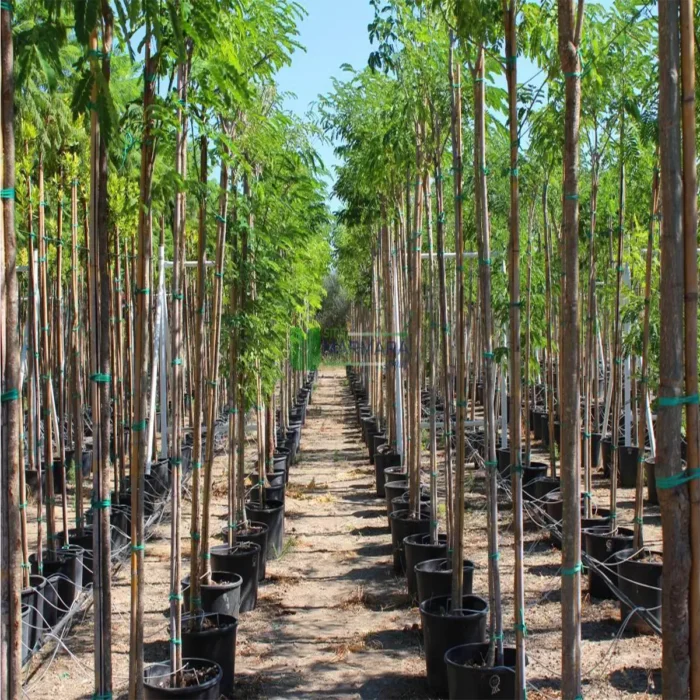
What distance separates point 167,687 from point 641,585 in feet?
10.5

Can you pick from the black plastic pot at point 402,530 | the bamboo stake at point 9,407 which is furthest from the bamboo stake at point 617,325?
the bamboo stake at point 9,407

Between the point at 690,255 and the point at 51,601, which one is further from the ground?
the point at 690,255

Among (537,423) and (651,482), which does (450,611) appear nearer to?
(651,482)

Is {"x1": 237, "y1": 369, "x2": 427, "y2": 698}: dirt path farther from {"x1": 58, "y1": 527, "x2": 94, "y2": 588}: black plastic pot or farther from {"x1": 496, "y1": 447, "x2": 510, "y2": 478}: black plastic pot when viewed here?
{"x1": 496, "y1": 447, "x2": 510, "y2": 478}: black plastic pot

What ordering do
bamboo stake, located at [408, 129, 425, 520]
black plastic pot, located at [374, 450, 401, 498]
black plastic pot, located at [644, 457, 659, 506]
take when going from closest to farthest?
bamboo stake, located at [408, 129, 425, 520] → black plastic pot, located at [644, 457, 659, 506] → black plastic pot, located at [374, 450, 401, 498]

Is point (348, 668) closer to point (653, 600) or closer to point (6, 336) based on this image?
point (653, 600)

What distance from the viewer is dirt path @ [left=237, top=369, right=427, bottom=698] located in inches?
212

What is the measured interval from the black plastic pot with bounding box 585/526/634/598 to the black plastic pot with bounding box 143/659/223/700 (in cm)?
328

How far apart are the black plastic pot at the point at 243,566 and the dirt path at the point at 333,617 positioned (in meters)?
0.12

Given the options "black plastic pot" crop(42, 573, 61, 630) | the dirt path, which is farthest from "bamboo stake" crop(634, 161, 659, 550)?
"black plastic pot" crop(42, 573, 61, 630)

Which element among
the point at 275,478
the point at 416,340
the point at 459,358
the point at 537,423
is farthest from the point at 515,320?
the point at 537,423

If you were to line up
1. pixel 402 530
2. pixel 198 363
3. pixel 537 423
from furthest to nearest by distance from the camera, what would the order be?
1. pixel 537 423
2. pixel 402 530
3. pixel 198 363

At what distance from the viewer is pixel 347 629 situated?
6.38 meters

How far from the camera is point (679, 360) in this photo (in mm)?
2309
